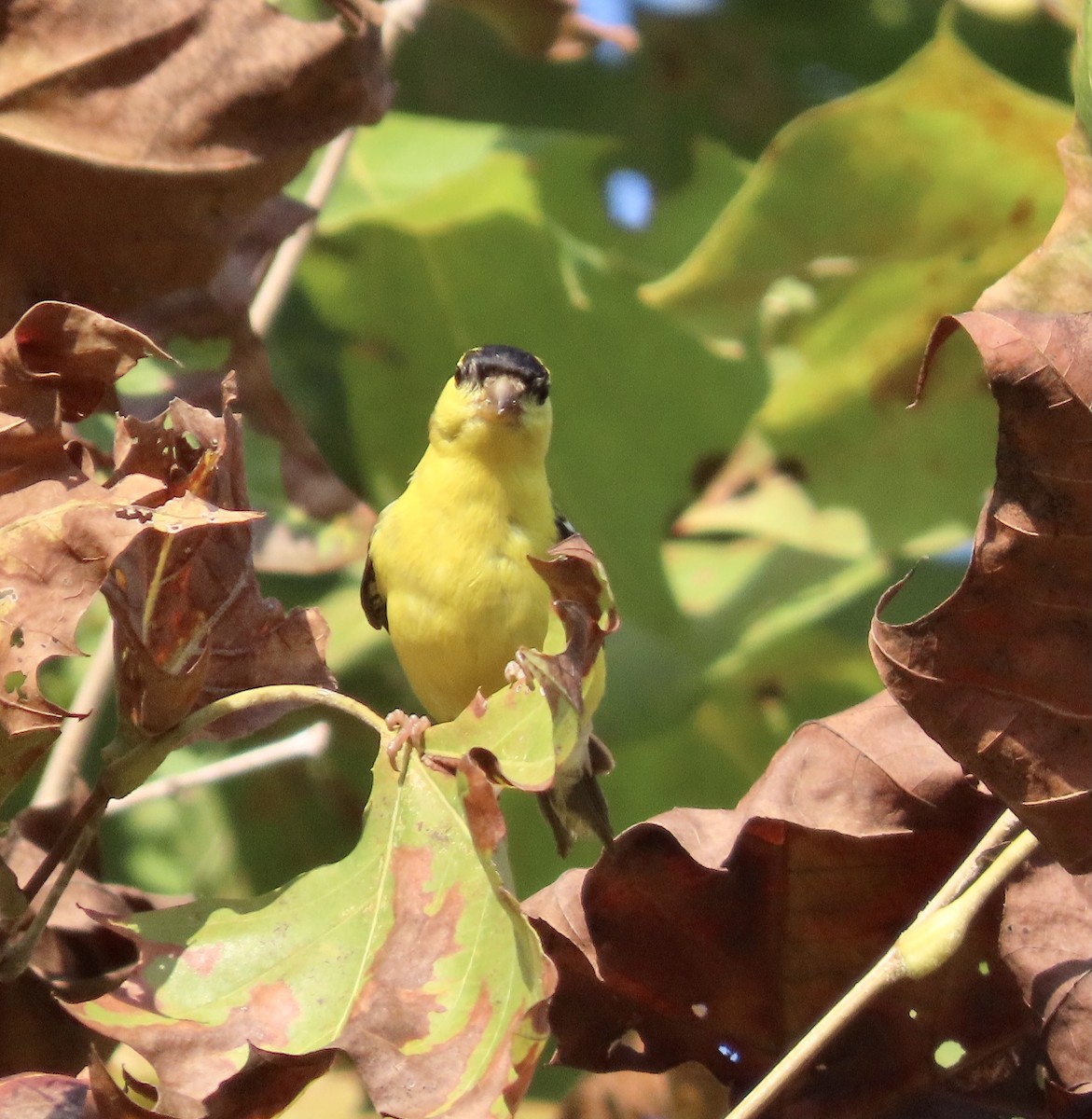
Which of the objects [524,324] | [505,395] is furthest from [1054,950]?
[524,324]

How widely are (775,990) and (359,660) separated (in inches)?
82.0

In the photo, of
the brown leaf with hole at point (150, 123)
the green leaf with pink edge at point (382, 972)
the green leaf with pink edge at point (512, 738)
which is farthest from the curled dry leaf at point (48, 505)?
the brown leaf with hole at point (150, 123)

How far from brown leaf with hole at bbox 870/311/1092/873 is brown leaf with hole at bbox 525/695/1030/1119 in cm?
26

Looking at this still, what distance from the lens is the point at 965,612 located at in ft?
5.03

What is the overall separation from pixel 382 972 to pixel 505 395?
7.21 feet

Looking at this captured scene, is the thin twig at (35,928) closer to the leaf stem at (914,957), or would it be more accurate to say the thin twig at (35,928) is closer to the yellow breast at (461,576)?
the leaf stem at (914,957)

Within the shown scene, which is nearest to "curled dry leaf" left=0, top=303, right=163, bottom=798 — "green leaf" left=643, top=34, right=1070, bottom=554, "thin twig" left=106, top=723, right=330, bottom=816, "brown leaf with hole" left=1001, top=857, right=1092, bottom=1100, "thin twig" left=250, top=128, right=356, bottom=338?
"thin twig" left=106, top=723, right=330, bottom=816

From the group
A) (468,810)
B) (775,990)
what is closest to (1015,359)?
(468,810)

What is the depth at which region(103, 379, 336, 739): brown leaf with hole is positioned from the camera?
1609mm

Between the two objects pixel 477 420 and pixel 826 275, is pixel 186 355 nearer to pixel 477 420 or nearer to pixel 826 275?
pixel 477 420

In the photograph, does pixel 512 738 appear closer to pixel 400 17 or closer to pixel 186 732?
pixel 186 732

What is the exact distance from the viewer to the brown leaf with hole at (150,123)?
2.13 metres

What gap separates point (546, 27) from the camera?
3029 millimetres

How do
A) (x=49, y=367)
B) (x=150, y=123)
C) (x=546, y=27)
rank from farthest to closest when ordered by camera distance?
(x=546, y=27) → (x=150, y=123) → (x=49, y=367)
